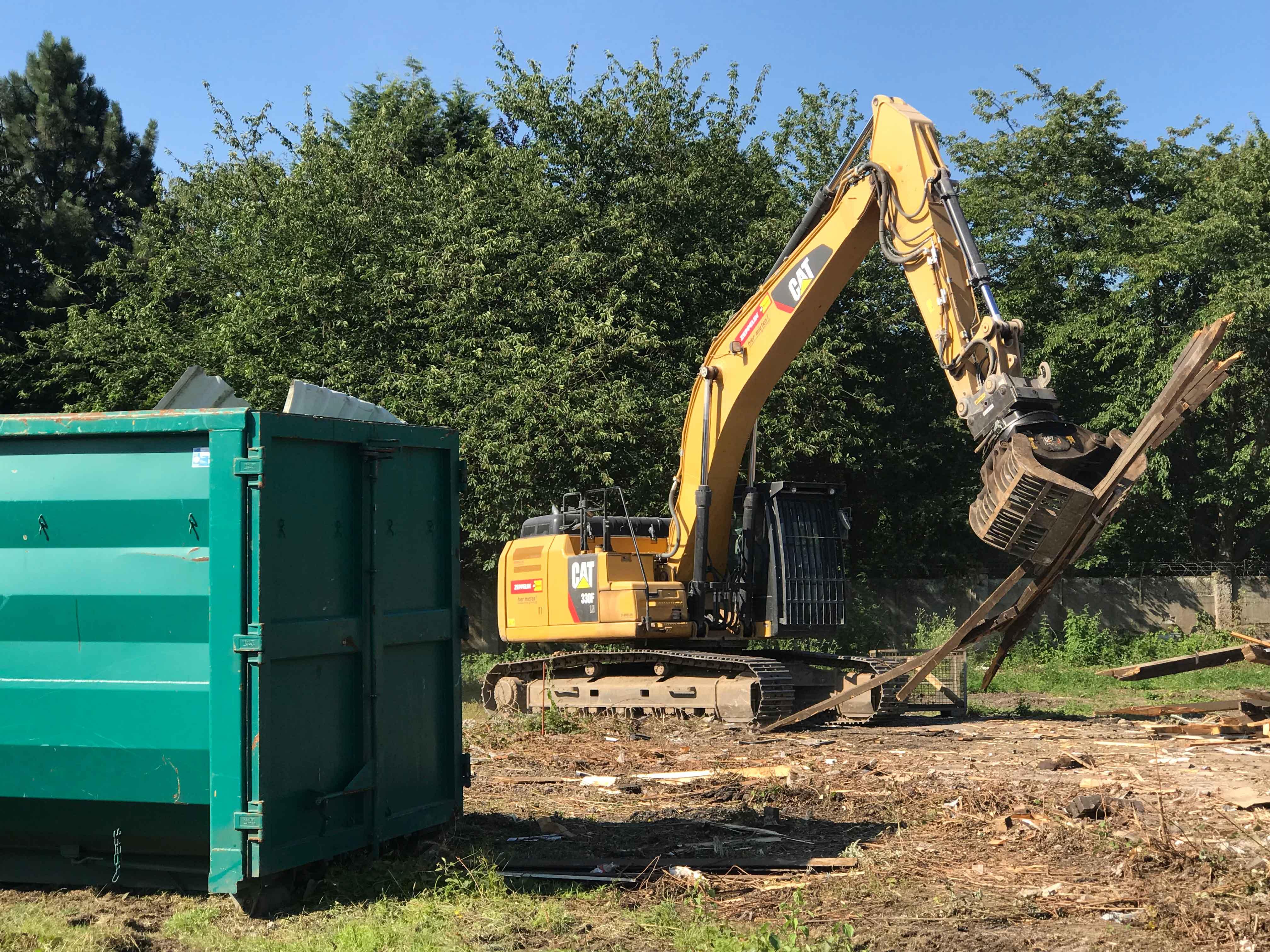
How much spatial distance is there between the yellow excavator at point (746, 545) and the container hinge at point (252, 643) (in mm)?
7095

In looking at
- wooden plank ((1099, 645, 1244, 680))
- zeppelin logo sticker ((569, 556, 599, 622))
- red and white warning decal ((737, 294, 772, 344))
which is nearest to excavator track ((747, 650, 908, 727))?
zeppelin logo sticker ((569, 556, 599, 622))

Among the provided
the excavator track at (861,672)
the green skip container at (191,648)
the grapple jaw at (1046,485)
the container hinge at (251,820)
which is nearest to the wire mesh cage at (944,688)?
the excavator track at (861,672)

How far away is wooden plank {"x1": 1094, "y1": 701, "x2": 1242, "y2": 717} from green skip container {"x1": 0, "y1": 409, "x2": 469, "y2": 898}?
10137mm

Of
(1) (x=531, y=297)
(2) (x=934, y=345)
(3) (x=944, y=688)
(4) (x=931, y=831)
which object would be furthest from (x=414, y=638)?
(1) (x=531, y=297)

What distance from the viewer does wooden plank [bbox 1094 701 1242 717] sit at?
514 inches

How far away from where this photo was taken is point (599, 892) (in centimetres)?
589

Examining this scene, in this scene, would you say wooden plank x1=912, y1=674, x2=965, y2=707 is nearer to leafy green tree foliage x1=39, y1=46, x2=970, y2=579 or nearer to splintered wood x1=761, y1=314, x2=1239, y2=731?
splintered wood x1=761, y1=314, x2=1239, y2=731

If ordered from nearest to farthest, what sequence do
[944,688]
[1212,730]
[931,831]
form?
[931,831] < [1212,730] < [944,688]

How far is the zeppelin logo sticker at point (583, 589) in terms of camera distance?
1331 centimetres

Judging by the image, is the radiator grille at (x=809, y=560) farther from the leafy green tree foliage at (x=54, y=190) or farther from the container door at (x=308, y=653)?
the leafy green tree foliage at (x=54, y=190)

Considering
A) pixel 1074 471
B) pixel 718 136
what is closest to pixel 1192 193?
pixel 718 136

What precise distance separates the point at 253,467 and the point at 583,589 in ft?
27.0

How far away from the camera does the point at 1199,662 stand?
465 inches

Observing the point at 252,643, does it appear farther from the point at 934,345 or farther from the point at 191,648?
the point at 934,345
